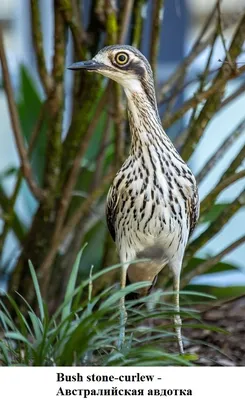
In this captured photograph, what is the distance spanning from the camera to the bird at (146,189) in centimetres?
219

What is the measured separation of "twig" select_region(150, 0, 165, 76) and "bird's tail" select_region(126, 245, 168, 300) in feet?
2.07

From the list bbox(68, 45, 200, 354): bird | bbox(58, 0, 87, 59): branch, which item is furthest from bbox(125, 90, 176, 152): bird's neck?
bbox(58, 0, 87, 59): branch

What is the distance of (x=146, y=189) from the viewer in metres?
2.32

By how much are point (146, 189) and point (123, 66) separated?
32 centimetres

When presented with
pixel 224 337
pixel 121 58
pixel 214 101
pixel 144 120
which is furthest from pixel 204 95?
pixel 224 337

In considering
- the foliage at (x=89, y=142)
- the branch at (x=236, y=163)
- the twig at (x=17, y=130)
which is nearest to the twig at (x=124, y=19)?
the foliage at (x=89, y=142)

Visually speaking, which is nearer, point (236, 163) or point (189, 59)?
point (236, 163)

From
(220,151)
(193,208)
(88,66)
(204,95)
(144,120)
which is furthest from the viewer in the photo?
(220,151)

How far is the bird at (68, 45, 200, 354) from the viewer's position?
2.19 meters

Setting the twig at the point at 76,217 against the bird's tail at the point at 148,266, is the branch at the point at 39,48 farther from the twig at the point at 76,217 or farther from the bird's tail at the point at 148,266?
the bird's tail at the point at 148,266

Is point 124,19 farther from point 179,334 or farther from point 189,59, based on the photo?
point 179,334

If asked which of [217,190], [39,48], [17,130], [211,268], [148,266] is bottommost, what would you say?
[211,268]

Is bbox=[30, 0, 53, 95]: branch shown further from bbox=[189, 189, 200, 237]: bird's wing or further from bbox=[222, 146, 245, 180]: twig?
bbox=[189, 189, 200, 237]: bird's wing
